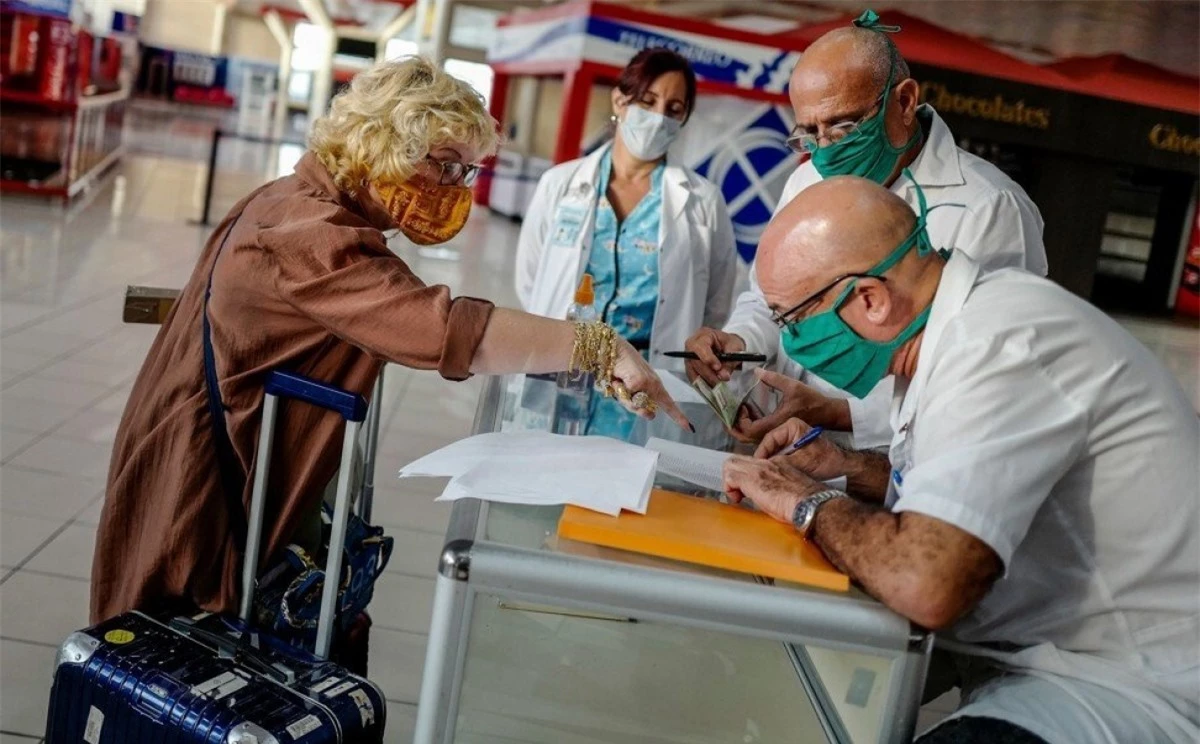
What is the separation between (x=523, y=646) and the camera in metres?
1.69

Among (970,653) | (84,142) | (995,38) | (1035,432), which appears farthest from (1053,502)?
(995,38)

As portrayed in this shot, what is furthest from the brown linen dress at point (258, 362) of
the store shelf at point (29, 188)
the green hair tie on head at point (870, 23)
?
the store shelf at point (29, 188)

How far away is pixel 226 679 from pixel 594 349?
2.49 ft

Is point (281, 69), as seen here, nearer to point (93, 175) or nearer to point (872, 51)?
point (93, 175)

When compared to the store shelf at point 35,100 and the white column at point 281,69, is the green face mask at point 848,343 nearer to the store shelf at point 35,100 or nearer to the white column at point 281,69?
the store shelf at point 35,100

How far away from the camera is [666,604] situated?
136 centimetres

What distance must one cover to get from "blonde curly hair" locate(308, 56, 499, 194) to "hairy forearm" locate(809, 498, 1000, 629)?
105 cm

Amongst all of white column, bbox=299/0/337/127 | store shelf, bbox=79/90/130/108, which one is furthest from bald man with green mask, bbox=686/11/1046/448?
white column, bbox=299/0/337/127

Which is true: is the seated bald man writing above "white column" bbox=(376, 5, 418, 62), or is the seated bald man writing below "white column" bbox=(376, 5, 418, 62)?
below

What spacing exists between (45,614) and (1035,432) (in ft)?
8.43

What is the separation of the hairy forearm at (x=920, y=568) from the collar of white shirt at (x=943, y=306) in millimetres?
218

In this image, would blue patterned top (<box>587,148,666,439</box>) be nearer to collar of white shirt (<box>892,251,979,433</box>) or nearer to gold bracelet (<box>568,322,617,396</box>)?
gold bracelet (<box>568,322,617,396</box>)

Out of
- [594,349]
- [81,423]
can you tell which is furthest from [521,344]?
[81,423]

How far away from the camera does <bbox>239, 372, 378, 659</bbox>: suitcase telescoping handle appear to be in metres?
1.87
